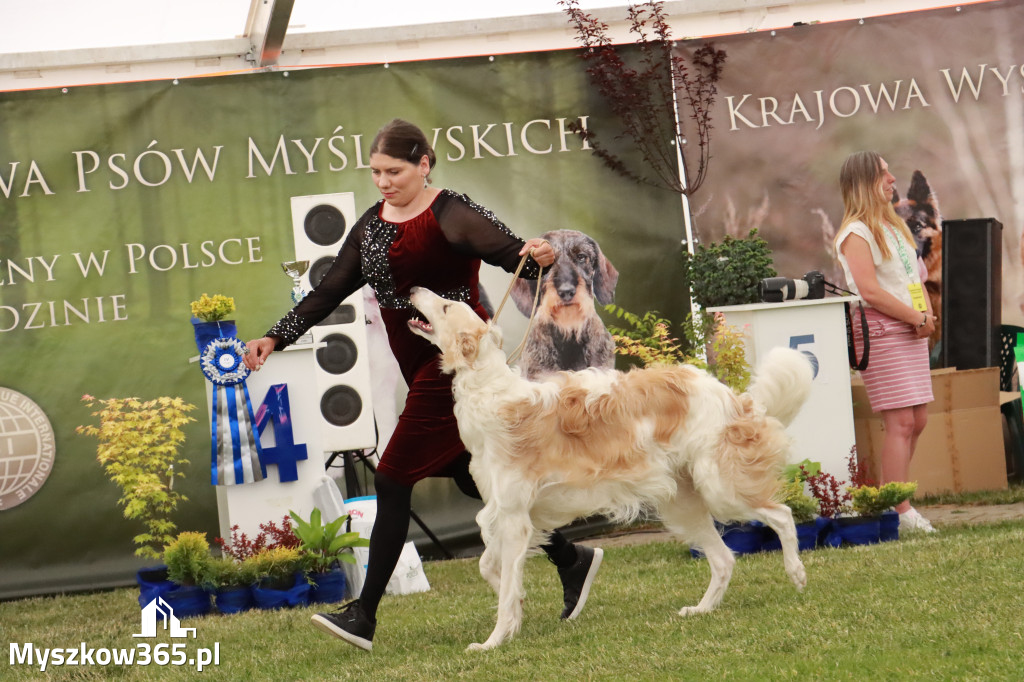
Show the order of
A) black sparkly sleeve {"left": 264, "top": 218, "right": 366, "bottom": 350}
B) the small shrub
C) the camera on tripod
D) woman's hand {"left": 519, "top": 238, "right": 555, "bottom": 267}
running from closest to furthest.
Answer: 1. woman's hand {"left": 519, "top": 238, "right": 555, "bottom": 267}
2. black sparkly sleeve {"left": 264, "top": 218, "right": 366, "bottom": 350}
3. the small shrub
4. the camera on tripod

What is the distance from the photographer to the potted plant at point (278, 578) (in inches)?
231

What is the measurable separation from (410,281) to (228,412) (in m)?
2.27

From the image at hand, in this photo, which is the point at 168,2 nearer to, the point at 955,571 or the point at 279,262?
the point at 279,262

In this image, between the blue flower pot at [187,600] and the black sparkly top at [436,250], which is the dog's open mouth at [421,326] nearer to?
the black sparkly top at [436,250]

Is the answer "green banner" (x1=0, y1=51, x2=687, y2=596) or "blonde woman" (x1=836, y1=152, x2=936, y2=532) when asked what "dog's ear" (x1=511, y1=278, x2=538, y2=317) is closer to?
"green banner" (x1=0, y1=51, x2=687, y2=596)

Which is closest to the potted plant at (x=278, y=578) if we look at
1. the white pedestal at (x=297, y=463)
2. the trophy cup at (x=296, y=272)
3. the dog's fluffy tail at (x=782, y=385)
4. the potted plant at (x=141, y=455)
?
the white pedestal at (x=297, y=463)

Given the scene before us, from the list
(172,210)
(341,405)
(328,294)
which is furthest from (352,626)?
(172,210)

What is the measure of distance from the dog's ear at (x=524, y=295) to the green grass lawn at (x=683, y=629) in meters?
1.88

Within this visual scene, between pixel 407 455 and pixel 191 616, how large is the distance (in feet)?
7.25

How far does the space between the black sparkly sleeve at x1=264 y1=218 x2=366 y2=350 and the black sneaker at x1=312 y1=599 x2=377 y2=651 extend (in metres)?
1.01

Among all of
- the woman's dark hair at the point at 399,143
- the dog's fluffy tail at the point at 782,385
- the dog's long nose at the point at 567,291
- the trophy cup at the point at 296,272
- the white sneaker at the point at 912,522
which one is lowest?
the white sneaker at the point at 912,522

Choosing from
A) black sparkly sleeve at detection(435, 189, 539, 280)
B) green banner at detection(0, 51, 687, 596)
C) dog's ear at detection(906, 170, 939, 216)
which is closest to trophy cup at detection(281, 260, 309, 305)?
green banner at detection(0, 51, 687, 596)

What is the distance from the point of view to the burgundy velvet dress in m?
4.20

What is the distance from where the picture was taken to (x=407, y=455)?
4.28 m
